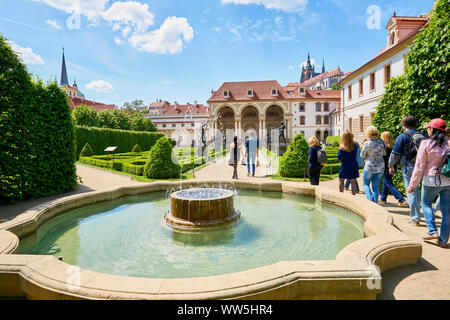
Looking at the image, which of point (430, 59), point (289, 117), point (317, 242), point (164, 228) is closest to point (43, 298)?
point (164, 228)

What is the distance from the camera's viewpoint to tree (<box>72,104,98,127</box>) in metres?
37.2

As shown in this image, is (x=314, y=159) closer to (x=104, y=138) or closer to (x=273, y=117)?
(x=104, y=138)

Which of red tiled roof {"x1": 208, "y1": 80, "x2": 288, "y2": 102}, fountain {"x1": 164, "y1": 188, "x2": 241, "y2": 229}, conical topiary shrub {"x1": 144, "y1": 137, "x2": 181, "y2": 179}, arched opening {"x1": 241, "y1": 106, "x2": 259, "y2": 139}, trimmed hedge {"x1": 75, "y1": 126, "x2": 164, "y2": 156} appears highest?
red tiled roof {"x1": 208, "y1": 80, "x2": 288, "y2": 102}

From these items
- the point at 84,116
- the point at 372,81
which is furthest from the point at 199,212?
the point at 84,116

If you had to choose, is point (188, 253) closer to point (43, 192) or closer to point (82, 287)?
point (82, 287)

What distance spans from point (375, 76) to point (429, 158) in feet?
66.7

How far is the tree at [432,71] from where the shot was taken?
14.0 feet

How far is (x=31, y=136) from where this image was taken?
6621 millimetres

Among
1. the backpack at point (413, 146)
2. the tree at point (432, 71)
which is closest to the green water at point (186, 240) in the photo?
the backpack at point (413, 146)

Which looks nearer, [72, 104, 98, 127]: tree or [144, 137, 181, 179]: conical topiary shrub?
[144, 137, 181, 179]: conical topiary shrub

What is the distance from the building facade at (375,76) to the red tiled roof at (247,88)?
65.7 ft

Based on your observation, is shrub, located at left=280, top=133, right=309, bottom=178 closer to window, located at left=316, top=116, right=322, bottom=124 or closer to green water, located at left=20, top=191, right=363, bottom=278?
green water, located at left=20, top=191, right=363, bottom=278

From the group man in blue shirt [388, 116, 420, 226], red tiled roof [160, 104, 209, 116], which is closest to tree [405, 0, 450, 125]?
man in blue shirt [388, 116, 420, 226]

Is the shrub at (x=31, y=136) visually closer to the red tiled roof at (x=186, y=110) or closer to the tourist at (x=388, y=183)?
the tourist at (x=388, y=183)
